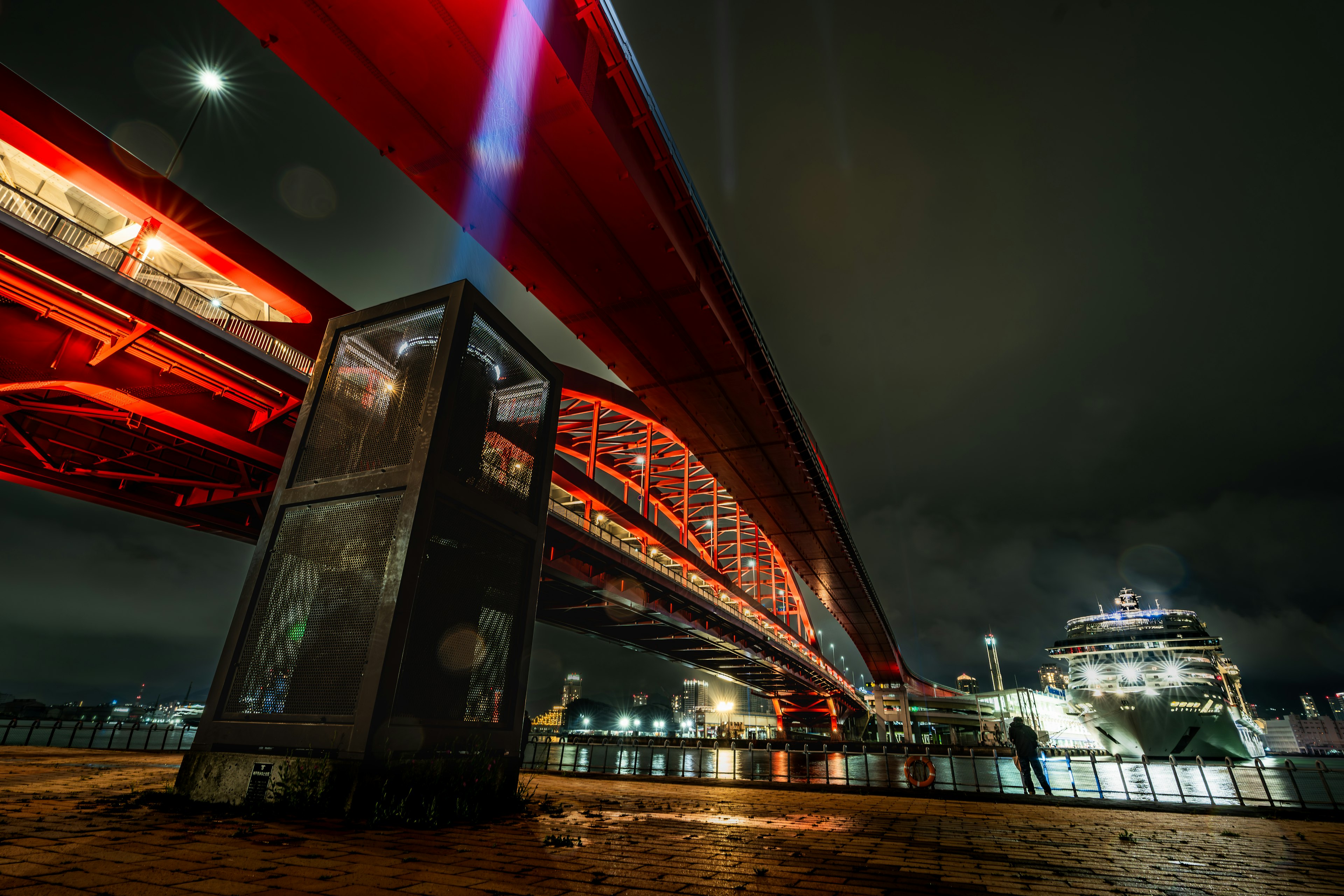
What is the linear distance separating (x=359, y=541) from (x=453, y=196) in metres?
10.0

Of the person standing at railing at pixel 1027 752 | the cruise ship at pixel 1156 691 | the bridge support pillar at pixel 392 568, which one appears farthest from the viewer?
the cruise ship at pixel 1156 691

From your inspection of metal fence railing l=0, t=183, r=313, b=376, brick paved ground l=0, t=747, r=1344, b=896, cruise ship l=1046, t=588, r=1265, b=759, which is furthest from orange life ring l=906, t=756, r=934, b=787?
cruise ship l=1046, t=588, r=1265, b=759

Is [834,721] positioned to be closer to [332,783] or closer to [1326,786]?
[1326,786]

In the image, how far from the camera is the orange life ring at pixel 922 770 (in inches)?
487

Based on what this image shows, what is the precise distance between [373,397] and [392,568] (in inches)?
99.8

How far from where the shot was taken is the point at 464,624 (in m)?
6.66

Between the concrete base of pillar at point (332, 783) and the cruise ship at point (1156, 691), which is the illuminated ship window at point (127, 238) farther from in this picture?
the cruise ship at point (1156, 691)

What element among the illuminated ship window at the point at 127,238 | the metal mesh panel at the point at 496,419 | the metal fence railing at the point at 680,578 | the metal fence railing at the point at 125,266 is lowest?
the metal mesh panel at the point at 496,419

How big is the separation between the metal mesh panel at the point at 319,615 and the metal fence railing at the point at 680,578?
56.6 feet

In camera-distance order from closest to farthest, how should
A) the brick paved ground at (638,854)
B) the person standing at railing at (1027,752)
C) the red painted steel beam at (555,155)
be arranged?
the brick paved ground at (638,854) → the red painted steel beam at (555,155) → the person standing at railing at (1027,752)

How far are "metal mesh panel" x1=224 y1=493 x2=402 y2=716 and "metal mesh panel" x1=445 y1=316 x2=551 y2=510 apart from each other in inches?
43.5

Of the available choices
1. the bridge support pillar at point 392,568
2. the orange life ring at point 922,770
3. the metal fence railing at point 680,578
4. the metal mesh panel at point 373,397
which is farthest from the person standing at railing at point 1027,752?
the metal fence railing at point 680,578

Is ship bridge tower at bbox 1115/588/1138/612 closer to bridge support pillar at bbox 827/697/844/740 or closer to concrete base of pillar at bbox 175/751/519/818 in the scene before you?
bridge support pillar at bbox 827/697/844/740

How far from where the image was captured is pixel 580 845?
4750 mm
